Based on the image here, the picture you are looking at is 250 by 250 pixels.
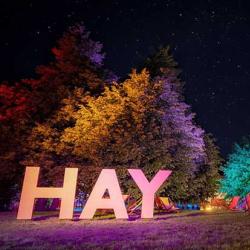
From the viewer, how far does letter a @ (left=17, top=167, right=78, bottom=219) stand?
19.1m

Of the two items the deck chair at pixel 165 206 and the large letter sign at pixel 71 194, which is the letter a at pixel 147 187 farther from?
the deck chair at pixel 165 206

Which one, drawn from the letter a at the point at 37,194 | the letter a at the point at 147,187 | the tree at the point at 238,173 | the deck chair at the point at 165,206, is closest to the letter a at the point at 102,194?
the letter a at the point at 37,194

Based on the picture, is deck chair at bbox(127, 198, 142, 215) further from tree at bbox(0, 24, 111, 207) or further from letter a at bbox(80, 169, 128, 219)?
tree at bbox(0, 24, 111, 207)

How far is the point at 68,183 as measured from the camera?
19250mm

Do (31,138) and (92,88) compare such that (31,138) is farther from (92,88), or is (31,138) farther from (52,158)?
(92,88)

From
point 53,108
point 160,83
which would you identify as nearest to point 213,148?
point 160,83

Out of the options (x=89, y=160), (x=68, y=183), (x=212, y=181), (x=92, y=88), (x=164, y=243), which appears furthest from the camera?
(x=212, y=181)

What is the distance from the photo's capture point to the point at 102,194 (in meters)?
19.2

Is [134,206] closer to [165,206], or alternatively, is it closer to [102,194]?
[165,206]

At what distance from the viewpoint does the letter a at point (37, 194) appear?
19062mm

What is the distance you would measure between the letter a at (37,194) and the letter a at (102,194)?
31.0 inches

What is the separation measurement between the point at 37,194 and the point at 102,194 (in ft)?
9.65

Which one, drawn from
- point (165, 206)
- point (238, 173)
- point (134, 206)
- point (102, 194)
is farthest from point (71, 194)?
point (238, 173)

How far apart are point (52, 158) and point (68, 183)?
8410 mm
